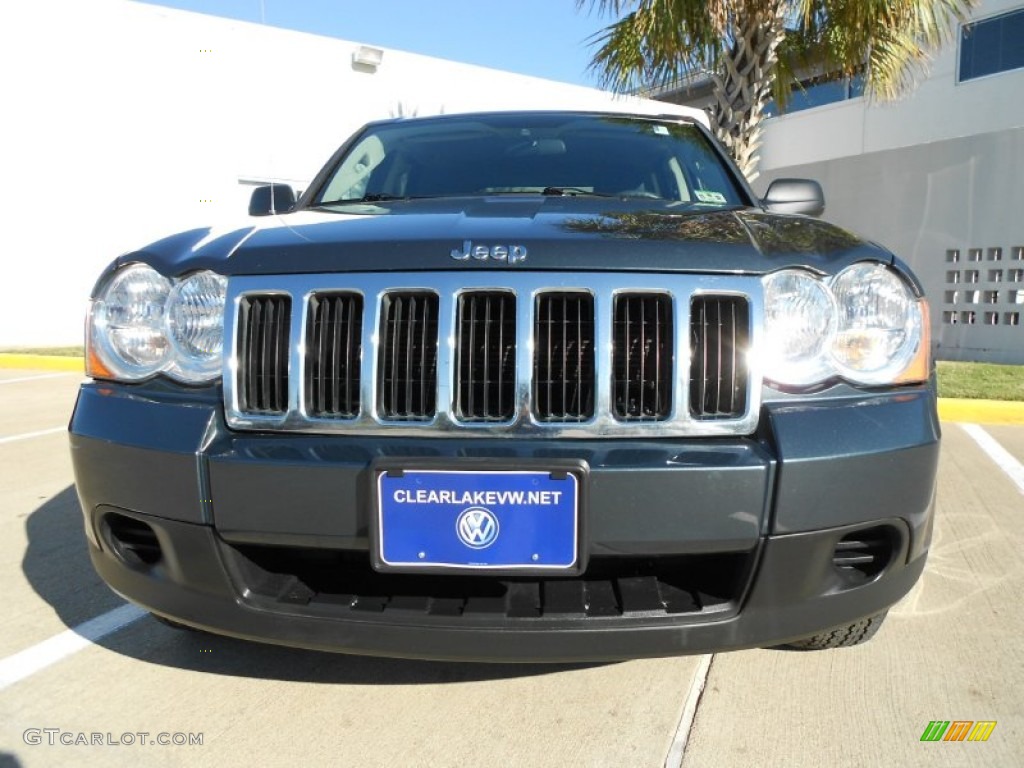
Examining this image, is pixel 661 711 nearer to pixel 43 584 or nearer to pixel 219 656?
pixel 219 656

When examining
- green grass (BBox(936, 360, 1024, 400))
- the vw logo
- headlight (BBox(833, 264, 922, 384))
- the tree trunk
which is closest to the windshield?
headlight (BBox(833, 264, 922, 384))

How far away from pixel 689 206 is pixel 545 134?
3.05 ft

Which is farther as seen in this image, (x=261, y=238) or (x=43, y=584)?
(x=43, y=584)

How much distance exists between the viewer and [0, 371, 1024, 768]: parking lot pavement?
5.70 ft

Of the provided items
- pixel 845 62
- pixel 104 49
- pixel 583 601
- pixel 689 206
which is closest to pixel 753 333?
pixel 583 601

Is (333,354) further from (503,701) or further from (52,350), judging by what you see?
(52,350)

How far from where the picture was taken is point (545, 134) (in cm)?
307

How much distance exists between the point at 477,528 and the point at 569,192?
1.45m

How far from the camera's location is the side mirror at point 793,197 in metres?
2.79

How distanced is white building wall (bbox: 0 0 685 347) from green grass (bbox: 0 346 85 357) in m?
0.44

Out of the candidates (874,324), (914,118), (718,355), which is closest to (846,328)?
(874,324)

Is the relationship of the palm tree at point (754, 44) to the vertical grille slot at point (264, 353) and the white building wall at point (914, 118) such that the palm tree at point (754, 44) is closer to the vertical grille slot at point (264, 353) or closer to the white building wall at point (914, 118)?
the white building wall at point (914, 118)

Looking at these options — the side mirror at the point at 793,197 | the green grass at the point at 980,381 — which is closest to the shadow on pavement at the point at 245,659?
the side mirror at the point at 793,197

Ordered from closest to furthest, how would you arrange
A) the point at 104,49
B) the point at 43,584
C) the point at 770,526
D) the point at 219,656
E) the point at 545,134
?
the point at 770,526
the point at 219,656
the point at 43,584
the point at 545,134
the point at 104,49
